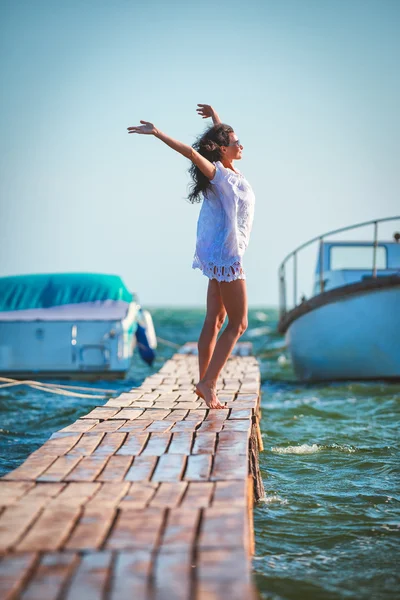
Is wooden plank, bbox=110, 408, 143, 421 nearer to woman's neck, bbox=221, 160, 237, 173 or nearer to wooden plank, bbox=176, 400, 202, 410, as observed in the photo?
wooden plank, bbox=176, 400, 202, 410

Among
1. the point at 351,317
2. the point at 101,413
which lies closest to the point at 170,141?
the point at 101,413

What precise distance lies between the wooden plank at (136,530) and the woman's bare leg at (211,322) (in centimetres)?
266

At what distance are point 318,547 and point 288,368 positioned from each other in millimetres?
16642

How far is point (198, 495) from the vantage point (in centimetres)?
329

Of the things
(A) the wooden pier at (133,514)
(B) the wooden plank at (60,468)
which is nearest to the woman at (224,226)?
(A) the wooden pier at (133,514)

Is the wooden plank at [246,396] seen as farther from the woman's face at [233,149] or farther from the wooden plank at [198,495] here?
the wooden plank at [198,495]

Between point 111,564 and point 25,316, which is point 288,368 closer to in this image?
point 25,316

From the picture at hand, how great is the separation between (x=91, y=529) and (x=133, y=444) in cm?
157

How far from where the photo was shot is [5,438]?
825cm

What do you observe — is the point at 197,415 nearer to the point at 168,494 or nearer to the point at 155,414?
the point at 155,414

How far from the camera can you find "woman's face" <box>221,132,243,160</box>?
5.55 meters

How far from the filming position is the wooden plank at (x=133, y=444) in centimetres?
421

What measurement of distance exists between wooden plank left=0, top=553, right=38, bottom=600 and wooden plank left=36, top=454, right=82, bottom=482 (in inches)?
37.8

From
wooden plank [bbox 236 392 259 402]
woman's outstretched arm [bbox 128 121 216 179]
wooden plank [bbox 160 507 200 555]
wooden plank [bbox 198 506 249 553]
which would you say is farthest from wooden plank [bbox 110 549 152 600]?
wooden plank [bbox 236 392 259 402]
